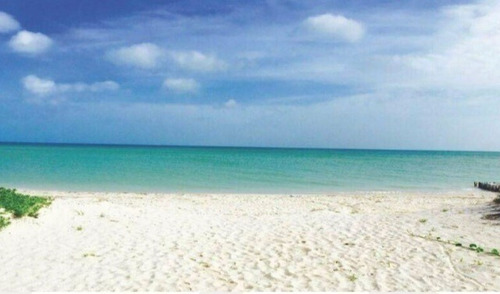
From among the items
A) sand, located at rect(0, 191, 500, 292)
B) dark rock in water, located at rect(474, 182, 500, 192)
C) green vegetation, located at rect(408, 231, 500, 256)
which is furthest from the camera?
dark rock in water, located at rect(474, 182, 500, 192)

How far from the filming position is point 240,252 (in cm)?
1061

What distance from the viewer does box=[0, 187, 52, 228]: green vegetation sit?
42.7 ft

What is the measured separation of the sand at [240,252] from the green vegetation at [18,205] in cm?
29

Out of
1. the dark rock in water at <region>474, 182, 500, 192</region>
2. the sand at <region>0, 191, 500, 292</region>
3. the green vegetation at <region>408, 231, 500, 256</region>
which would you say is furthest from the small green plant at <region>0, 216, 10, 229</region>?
the dark rock in water at <region>474, 182, 500, 192</region>

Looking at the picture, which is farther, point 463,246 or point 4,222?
point 4,222

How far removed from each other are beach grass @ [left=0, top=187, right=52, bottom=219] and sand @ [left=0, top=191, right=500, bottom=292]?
294 millimetres

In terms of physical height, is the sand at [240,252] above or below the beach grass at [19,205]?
below

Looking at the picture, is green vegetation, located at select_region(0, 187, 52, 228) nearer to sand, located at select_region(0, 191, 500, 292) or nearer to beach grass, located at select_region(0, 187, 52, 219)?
beach grass, located at select_region(0, 187, 52, 219)

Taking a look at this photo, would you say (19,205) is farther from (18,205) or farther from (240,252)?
(240,252)

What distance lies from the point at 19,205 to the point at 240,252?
749cm

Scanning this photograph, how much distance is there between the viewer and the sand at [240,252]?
8.54 m

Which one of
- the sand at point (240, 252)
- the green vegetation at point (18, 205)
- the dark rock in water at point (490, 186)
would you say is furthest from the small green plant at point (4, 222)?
the dark rock in water at point (490, 186)

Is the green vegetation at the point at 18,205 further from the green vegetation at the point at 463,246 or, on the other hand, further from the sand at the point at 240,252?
the green vegetation at the point at 463,246

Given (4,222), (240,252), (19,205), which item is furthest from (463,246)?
(19,205)
